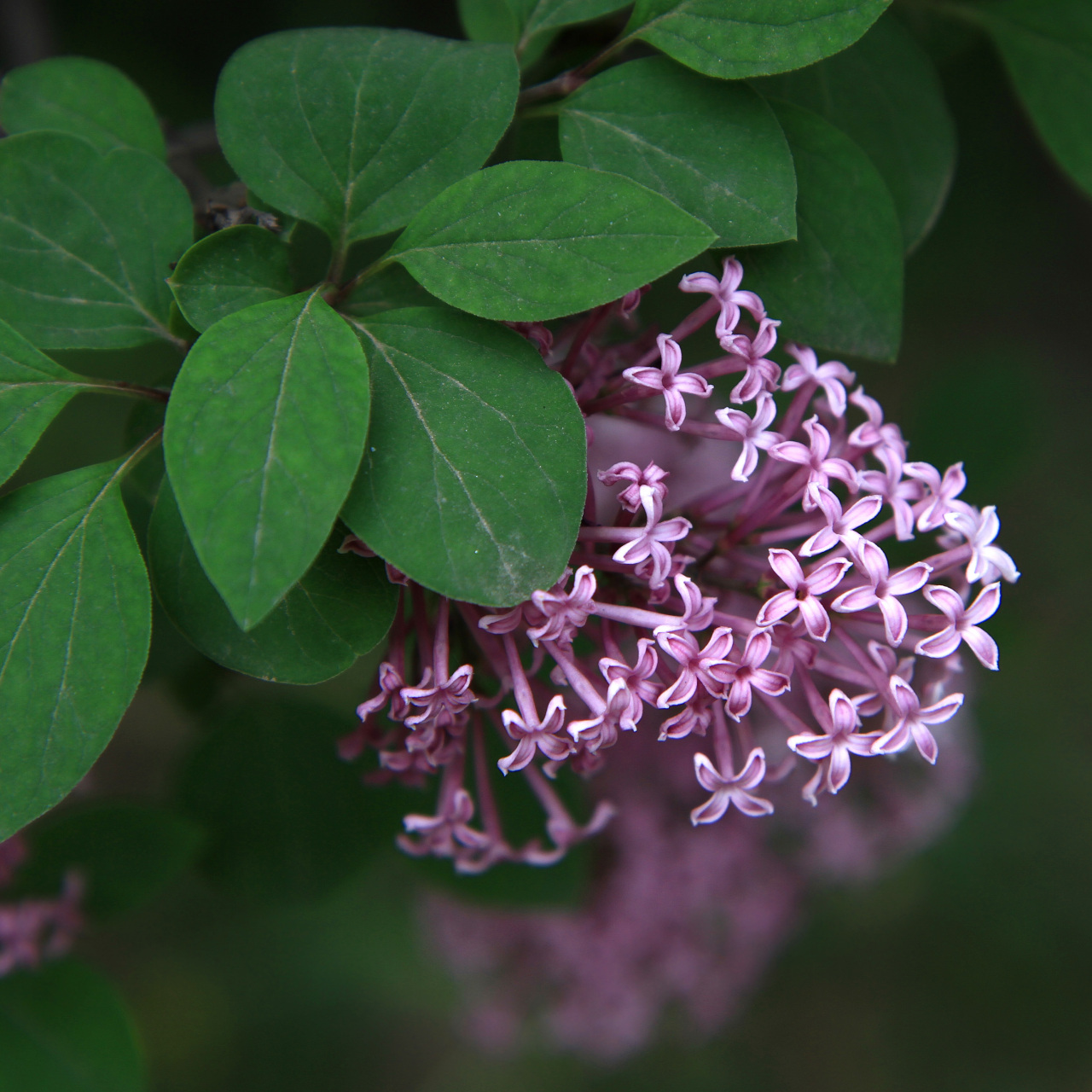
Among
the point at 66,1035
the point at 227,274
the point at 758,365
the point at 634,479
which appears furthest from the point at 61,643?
the point at 66,1035

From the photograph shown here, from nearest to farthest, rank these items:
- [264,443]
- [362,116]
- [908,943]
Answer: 1. [264,443]
2. [362,116]
3. [908,943]

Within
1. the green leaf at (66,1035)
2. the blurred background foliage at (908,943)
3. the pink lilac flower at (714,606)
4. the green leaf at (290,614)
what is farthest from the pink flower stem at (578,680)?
the blurred background foliage at (908,943)

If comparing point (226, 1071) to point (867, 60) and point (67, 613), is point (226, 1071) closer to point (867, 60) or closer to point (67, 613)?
point (67, 613)

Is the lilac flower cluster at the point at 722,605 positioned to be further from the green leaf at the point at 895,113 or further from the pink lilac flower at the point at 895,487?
the green leaf at the point at 895,113

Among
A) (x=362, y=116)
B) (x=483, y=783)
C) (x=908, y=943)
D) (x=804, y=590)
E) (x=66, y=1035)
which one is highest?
(x=362, y=116)

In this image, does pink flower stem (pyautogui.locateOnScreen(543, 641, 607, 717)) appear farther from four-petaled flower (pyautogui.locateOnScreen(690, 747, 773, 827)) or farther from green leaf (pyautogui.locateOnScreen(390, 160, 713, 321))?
green leaf (pyautogui.locateOnScreen(390, 160, 713, 321))

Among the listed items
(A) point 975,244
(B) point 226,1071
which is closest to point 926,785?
(A) point 975,244

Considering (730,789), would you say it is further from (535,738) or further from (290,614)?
(290,614)
